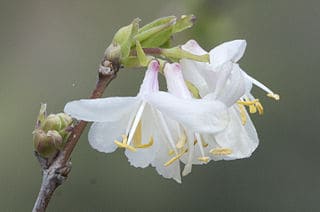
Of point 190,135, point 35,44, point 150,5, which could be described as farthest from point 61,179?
point 150,5

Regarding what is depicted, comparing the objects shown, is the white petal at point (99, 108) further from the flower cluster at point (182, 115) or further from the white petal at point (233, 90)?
the white petal at point (233, 90)

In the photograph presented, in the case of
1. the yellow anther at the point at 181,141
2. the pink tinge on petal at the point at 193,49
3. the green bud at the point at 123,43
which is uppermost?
the green bud at the point at 123,43

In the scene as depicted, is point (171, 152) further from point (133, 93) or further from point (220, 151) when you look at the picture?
point (133, 93)

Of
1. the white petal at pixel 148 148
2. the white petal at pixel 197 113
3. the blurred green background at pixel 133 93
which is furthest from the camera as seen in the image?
the blurred green background at pixel 133 93

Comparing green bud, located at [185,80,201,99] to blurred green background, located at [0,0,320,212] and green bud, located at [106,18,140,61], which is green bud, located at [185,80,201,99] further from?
blurred green background, located at [0,0,320,212]

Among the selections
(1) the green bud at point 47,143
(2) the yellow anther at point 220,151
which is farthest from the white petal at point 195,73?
(1) the green bud at point 47,143
